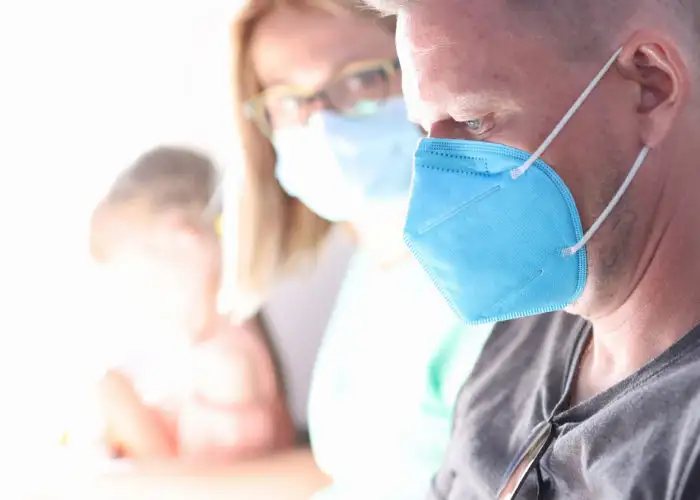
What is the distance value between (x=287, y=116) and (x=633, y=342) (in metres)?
0.85

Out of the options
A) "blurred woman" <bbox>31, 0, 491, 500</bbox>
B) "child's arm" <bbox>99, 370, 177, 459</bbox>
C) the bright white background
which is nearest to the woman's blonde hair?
"blurred woman" <bbox>31, 0, 491, 500</bbox>

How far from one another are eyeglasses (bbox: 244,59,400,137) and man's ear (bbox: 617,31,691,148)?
0.68 m

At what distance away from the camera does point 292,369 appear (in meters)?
1.89

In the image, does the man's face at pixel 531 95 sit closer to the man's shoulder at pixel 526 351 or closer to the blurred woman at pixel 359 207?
the man's shoulder at pixel 526 351

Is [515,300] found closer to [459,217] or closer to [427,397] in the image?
[459,217]

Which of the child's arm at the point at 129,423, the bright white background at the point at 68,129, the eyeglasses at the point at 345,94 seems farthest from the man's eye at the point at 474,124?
the child's arm at the point at 129,423

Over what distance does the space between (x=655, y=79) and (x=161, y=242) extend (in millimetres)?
1232

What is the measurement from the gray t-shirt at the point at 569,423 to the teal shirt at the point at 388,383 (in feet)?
0.57

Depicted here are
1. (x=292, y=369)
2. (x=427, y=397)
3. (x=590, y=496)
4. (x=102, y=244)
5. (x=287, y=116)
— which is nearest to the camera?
(x=590, y=496)

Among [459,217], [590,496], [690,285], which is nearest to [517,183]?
[459,217]

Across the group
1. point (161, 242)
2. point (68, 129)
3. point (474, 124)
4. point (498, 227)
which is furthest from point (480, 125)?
point (68, 129)

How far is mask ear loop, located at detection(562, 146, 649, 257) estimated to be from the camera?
768 mm

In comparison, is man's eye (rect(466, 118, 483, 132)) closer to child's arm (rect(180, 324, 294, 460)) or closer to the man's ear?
the man's ear

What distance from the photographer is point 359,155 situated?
1.39 m
